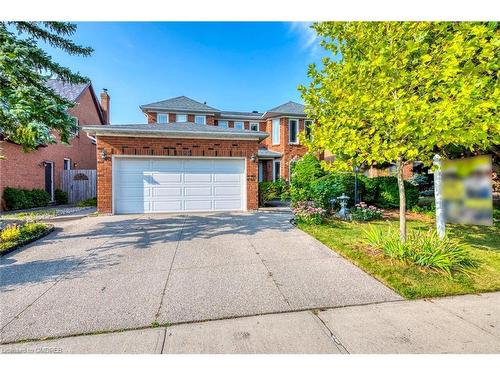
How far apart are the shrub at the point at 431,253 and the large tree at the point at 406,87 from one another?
0.25 metres

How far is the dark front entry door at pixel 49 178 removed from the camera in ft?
42.4

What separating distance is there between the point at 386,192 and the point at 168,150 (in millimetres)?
8749

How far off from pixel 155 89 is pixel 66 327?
210 inches

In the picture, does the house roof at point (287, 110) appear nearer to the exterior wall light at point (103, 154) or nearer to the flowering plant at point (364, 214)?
the flowering plant at point (364, 214)

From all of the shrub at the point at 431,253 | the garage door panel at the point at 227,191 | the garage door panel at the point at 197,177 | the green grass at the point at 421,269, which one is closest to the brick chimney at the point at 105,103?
the garage door panel at the point at 197,177

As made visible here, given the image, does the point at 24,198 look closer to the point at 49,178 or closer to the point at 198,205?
the point at 49,178

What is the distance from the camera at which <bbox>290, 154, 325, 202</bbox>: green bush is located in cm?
878

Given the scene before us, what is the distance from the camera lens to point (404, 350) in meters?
2.09

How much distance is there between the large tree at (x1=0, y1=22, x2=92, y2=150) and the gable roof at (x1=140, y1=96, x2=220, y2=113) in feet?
38.6

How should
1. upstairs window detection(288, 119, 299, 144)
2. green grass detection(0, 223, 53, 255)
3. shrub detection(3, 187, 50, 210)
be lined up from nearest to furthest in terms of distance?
green grass detection(0, 223, 53, 255) → shrub detection(3, 187, 50, 210) → upstairs window detection(288, 119, 299, 144)

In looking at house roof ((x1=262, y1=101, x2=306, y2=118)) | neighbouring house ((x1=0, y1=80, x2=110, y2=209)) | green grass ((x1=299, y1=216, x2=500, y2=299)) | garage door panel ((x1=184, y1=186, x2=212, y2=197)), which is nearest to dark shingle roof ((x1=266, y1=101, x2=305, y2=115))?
house roof ((x1=262, y1=101, x2=306, y2=118))

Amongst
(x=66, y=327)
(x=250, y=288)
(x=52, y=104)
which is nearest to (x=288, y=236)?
(x=250, y=288)

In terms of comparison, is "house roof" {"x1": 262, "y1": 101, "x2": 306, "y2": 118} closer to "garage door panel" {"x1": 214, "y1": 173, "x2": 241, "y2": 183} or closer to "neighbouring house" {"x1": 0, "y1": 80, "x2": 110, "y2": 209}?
"garage door panel" {"x1": 214, "y1": 173, "x2": 241, "y2": 183}
